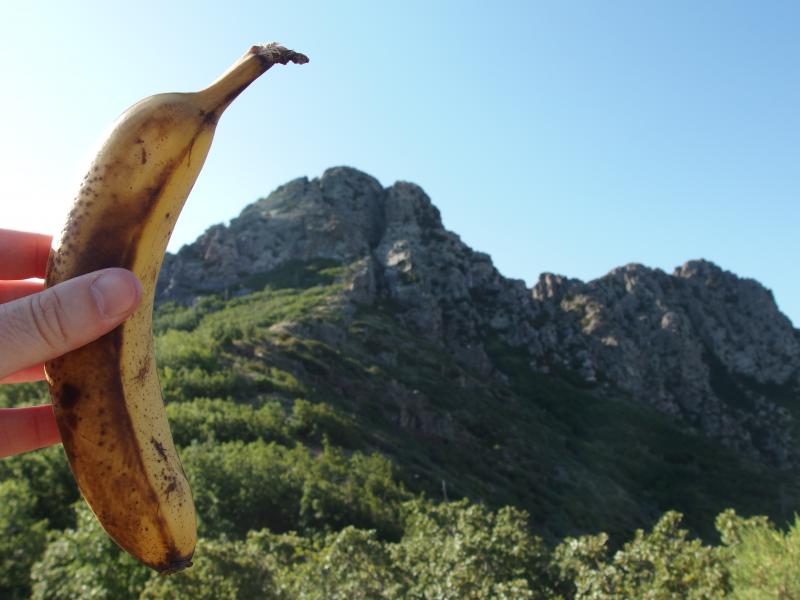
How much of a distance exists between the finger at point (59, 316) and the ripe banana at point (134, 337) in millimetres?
99

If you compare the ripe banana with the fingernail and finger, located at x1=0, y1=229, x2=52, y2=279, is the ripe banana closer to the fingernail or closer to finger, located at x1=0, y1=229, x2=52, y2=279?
the fingernail

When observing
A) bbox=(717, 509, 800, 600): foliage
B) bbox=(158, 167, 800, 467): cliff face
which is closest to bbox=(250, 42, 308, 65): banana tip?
bbox=(717, 509, 800, 600): foliage

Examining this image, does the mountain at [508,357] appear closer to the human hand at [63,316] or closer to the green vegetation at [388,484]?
the green vegetation at [388,484]

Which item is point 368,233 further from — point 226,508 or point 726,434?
point 226,508

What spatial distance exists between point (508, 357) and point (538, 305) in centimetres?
1488

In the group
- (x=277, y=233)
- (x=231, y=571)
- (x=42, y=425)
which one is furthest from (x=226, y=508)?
(x=277, y=233)

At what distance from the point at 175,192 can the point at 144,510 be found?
41.3 inches

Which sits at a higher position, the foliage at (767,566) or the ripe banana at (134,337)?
the ripe banana at (134,337)

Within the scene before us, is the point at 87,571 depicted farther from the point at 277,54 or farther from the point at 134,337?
the point at 277,54

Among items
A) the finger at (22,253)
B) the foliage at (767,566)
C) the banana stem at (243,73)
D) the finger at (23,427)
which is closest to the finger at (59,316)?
the banana stem at (243,73)

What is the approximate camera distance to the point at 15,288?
241 cm

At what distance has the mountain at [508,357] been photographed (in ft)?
121

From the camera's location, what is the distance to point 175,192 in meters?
1.90

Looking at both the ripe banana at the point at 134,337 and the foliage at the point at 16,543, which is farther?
the foliage at the point at 16,543
